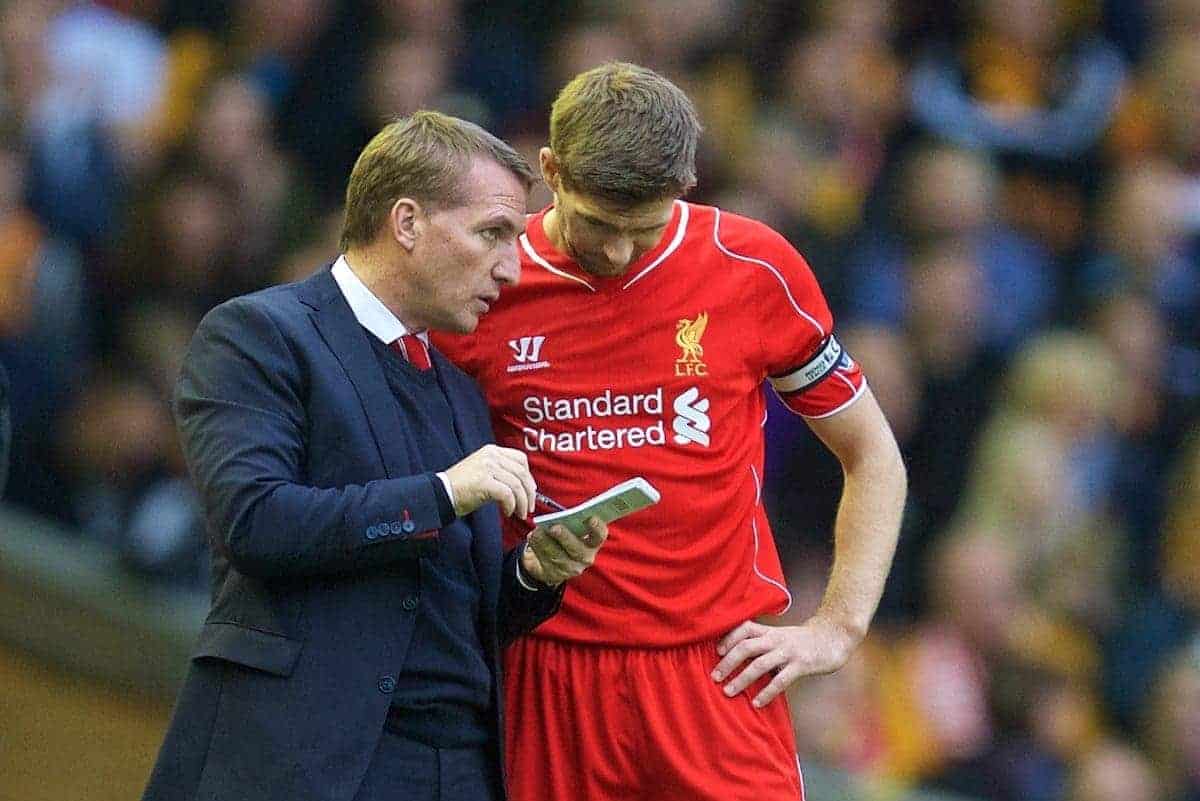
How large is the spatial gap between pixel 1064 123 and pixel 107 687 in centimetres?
359

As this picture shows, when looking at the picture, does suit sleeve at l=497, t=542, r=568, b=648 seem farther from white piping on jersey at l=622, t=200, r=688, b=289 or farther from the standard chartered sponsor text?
white piping on jersey at l=622, t=200, r=688, b=289

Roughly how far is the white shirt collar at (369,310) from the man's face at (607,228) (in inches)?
15.6

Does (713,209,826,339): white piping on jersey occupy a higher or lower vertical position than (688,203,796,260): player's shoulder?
lower

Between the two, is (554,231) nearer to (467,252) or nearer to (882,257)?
(467,252)

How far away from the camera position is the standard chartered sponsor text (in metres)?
3.60

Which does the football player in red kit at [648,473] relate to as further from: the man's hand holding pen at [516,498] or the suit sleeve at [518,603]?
the man's hand holding pen at [516,498]

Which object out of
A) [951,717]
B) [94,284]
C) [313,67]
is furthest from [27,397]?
[951,717]

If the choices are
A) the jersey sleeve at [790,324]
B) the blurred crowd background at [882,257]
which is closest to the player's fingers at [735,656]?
the jersey sleeve at [790,324]

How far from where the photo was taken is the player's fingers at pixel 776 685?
3.67 m

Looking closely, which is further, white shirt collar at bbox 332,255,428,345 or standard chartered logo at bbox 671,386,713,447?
standard chartered logo at bbox 671,386,713,447

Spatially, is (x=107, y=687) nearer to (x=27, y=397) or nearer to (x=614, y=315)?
(x=27, y=397)

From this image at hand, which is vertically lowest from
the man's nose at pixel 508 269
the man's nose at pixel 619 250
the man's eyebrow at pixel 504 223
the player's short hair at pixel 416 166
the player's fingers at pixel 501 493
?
the player's fingers at pixel 501 493

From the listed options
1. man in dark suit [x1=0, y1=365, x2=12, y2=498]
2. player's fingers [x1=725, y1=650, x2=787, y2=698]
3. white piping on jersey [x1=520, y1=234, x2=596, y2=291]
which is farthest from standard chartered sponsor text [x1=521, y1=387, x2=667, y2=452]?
man in dark suit [x1=0, y1=365, x2=12, y2=498]

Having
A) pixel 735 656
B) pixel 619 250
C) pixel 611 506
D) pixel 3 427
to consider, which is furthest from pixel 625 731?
pixel 3 427
